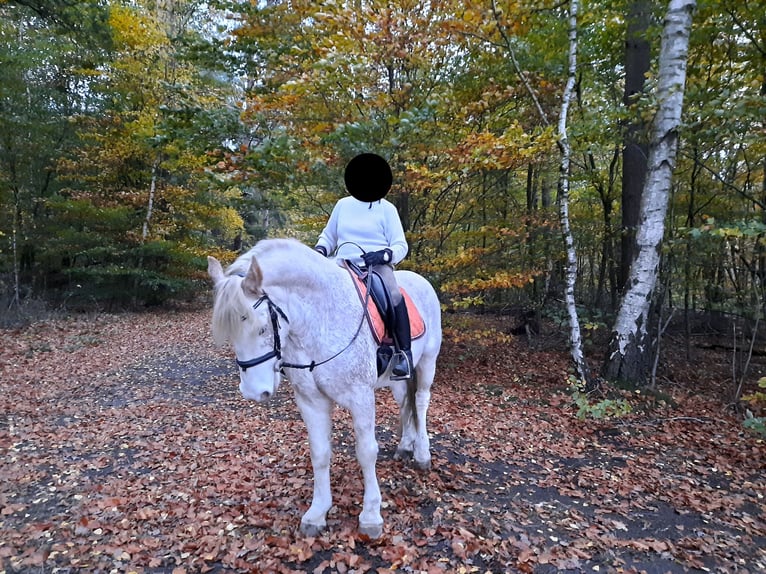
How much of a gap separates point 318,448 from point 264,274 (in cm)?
132

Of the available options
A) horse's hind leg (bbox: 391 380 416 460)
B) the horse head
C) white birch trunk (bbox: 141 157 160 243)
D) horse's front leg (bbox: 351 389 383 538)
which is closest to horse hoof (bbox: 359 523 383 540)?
horse's front leg (bbox: 351 389 383 538)

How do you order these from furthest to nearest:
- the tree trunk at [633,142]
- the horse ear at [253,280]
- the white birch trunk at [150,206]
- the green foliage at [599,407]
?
the white birch trunk at [150,206], the tree trunk at [633,142], the green foliage at [599,407], the horse ear at [253,280]

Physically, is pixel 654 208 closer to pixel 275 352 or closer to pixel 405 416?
pixel 405 416

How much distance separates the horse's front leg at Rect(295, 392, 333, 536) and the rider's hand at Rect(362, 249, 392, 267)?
41.9 inches

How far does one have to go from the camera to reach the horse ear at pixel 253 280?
6.99 ft

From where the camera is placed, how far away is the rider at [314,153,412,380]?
3.17 m

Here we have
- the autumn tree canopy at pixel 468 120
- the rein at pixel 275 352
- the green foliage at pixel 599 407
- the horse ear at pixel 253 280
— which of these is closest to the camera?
the horse ear at pixel 253 280

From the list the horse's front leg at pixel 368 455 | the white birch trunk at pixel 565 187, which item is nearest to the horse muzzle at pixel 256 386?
the horse's front leg at pixel 368 455

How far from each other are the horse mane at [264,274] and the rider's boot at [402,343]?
25.3 inches

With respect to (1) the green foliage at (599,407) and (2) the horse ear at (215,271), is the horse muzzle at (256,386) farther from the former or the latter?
(1) the green foliage at (599,407)

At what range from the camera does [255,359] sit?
223cm

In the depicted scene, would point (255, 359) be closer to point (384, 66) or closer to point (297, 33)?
point (384, 66)

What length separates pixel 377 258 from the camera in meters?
3.18

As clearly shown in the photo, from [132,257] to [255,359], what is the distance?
14121 mm
